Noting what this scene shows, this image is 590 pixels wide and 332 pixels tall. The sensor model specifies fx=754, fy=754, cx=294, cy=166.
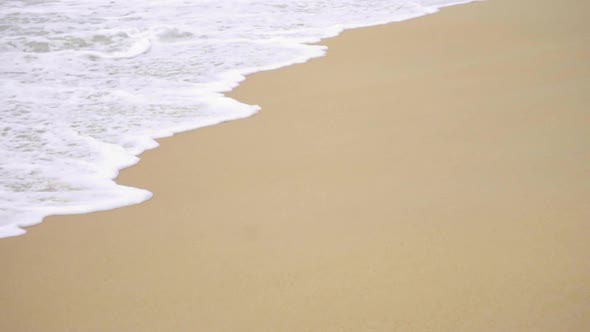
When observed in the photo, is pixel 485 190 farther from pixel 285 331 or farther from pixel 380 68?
pixel 380 68

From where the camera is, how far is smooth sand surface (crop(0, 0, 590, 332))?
8.52ft

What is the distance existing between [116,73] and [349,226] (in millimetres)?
3379

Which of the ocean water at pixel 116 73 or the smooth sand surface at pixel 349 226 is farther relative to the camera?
the ocean water at pixel 116 73

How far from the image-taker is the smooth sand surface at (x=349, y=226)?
2.60 m

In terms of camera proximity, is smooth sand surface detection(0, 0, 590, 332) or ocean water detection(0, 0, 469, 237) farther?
ocean water detection(0, 0, 469, 237)

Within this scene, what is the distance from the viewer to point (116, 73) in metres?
5.94

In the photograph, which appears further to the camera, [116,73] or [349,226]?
[116,73]

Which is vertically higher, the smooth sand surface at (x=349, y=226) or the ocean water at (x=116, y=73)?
the ocean water at (x=116, y=73)

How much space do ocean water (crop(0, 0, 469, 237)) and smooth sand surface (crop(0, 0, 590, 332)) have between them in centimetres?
23

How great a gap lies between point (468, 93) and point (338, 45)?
73.5 inches

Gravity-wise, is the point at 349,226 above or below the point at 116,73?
below

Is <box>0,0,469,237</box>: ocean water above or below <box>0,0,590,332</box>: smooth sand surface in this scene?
above

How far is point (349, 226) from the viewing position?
315cm

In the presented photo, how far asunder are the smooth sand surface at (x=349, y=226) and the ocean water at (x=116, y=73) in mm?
232
